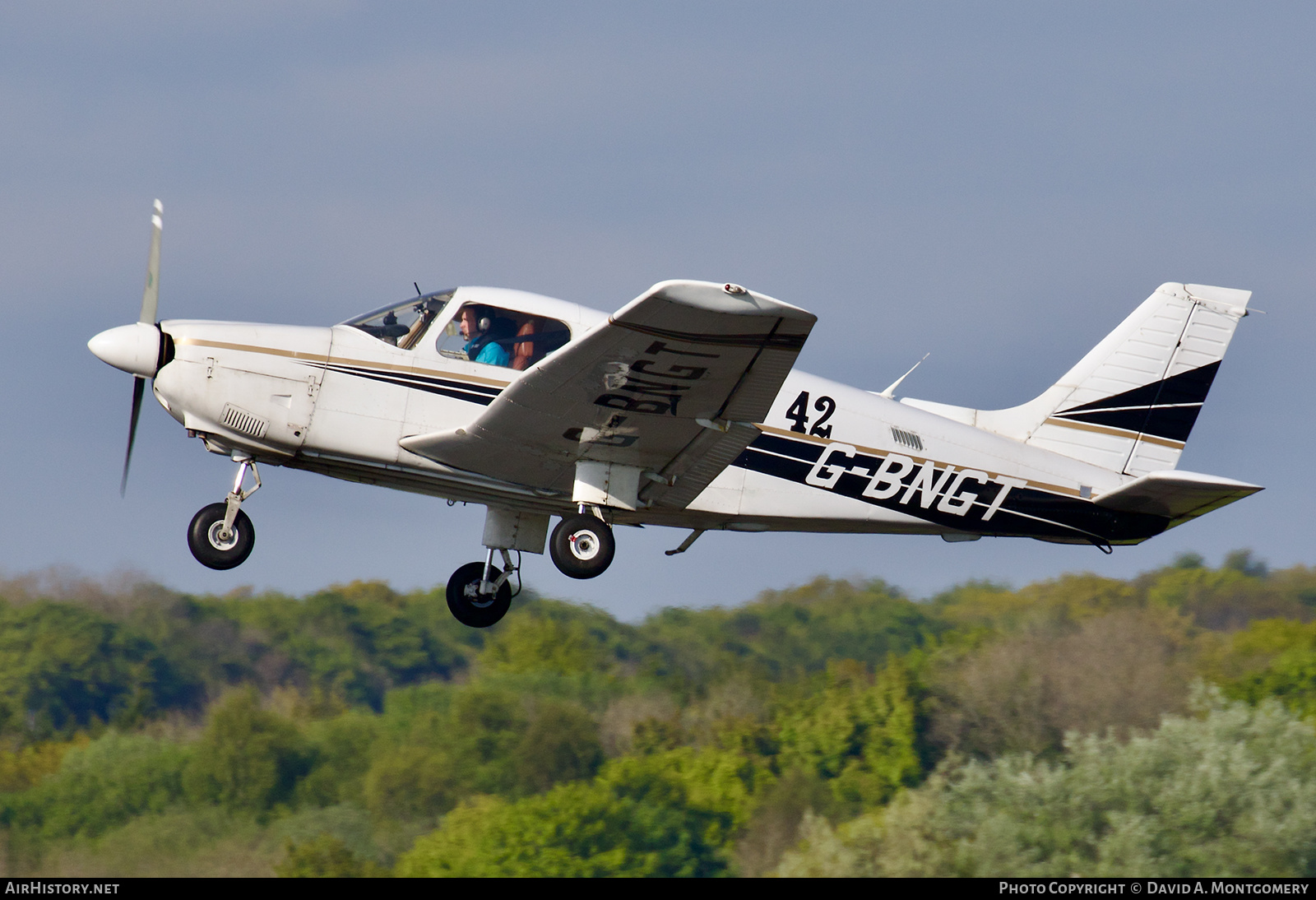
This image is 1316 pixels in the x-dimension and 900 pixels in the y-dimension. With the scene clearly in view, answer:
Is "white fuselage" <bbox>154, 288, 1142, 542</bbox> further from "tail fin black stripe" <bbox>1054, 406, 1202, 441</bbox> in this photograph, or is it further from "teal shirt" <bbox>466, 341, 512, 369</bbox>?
"tail fin black stripe" <bbox>1054, 406, 1202, 441</bbox>

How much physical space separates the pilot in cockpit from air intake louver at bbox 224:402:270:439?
71.9 inches

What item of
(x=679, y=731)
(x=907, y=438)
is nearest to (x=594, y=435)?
(x=907, y=438)

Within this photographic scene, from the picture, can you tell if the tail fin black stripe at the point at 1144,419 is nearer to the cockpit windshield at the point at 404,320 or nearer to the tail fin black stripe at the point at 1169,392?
the tail fin black stripe at the point at 1169,392

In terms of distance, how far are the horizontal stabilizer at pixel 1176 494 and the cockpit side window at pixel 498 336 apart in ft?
17.6

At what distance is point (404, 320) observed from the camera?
41.9ft

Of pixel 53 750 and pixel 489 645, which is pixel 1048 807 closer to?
pixel 489 645

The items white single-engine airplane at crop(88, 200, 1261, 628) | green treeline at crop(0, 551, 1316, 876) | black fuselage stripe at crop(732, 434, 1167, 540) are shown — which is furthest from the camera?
green treeline at crop(0, 551, 1316, 876)

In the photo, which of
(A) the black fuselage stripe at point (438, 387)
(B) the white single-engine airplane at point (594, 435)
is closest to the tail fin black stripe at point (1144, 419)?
(B) the white single-engine airplane at point (594, 435)

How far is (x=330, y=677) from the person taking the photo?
44.0 metres

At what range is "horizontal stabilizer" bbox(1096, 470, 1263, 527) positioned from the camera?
12969 mm

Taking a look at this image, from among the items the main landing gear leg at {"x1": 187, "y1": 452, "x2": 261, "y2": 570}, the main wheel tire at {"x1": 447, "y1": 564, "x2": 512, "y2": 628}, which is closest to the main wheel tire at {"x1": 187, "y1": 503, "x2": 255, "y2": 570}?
the main landing gear leg at {"x1": 187, "y1": 452, "x2": 261, "y2": 570}

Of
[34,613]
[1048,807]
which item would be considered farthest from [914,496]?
[34,613]

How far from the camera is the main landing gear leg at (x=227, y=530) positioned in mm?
12672

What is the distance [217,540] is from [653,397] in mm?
4059
